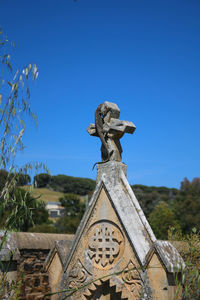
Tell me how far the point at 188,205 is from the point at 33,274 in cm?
3550

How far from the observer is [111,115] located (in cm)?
527

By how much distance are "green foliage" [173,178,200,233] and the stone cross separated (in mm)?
29843

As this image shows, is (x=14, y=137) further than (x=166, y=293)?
No

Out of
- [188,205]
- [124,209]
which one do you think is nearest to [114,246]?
[124,209]

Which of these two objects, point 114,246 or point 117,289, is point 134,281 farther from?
point 114,246

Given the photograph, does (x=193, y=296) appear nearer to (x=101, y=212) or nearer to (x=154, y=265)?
(x=154, y=265)

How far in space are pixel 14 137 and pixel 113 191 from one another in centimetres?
189

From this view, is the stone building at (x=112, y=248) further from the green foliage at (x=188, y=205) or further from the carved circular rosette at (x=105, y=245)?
the green foliage at (x=188, y=205)

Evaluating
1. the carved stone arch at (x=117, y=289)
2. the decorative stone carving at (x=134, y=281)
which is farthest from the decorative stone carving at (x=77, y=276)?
the decorative stone carving at (x=134, y=281)

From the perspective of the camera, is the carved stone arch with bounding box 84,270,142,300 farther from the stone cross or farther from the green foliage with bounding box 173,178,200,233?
the green foliage with bounding box 173,178,200,233

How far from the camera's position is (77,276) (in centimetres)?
493

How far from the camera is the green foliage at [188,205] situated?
3634cm

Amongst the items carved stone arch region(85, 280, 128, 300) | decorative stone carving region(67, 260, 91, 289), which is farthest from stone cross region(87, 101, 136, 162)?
carved stone arch region(85, 280, 128, 300)

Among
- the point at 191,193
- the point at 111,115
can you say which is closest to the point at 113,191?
the point at 111,115
